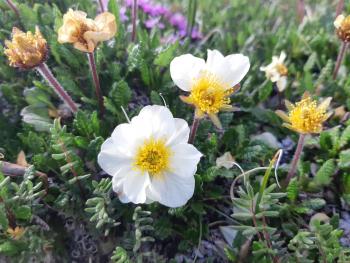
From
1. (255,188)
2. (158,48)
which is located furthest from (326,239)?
(158,48)

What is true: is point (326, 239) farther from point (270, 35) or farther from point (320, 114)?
point (270, 35)

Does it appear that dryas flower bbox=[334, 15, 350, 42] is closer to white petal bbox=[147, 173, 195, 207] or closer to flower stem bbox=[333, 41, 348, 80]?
flower stem bbox=[333, 41, 348, 80]

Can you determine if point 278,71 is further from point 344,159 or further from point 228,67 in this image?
point 228,67

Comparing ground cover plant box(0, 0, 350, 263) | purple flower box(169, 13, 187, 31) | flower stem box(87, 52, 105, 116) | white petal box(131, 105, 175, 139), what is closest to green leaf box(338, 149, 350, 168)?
ground cover plant box(0, 0, 350, 263)

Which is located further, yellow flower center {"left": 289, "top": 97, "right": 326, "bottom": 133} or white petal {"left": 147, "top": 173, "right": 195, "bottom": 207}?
yellow flower center {"left": 289, "top": 97, "right": 326, "bottom": 133}

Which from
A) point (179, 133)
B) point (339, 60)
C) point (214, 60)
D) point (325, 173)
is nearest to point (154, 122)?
point (179, 133)
